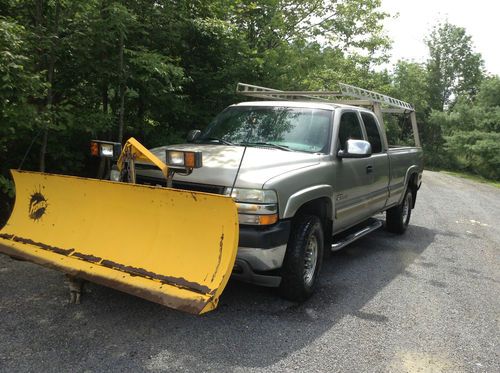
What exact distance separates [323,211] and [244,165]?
3.53 ft

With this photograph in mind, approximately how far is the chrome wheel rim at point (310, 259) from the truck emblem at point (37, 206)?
2412 millimetres

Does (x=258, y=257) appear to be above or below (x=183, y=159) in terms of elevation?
below

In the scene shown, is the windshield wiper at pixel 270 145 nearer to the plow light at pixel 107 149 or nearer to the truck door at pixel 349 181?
the truck door at pixel 349 181

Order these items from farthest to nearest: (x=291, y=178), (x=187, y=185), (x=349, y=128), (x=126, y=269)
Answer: (x=349, y=128) < (x=187, y=185) < (x=291, y=178) < (x=126, y=269)

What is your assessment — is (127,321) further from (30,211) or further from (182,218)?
(30,211)

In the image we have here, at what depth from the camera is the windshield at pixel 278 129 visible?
505 cm

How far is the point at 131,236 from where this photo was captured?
3789 millimetres

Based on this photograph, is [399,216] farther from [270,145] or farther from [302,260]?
[302,260]

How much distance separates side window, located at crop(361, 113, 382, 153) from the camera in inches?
247

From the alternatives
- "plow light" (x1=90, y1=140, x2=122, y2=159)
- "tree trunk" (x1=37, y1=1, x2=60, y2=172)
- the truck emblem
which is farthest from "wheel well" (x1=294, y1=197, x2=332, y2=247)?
"tree trunk" (x1=37, y1=1, x2=60, y2=172)

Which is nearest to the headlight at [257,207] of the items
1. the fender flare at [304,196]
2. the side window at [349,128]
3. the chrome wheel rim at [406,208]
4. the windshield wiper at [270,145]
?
the fender flare at [304,196]

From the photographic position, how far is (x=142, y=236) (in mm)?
3742

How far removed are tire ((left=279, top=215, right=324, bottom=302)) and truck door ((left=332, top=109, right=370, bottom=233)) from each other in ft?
1.93

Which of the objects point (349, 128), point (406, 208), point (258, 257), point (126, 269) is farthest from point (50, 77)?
point (406, 208)
